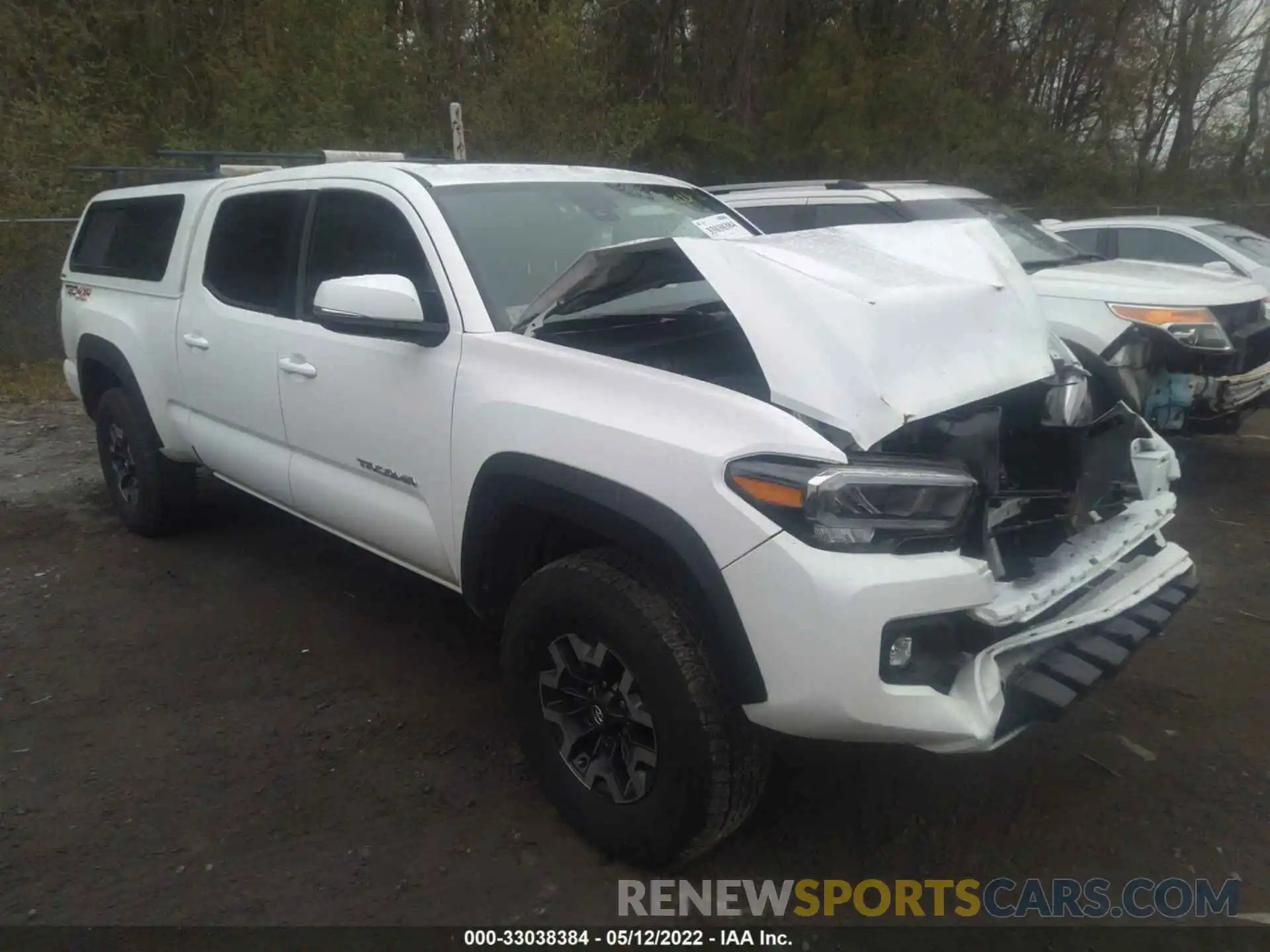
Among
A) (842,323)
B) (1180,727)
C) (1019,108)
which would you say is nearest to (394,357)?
(842,323)

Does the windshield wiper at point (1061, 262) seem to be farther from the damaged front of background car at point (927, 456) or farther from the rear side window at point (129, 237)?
the rear side window at point (129, 237)

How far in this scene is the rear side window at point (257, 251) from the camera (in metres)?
4.30

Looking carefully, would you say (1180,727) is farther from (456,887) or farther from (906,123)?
(906,123)

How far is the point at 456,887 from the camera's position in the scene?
2949mm

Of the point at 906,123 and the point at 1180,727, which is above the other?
the point at 906,123

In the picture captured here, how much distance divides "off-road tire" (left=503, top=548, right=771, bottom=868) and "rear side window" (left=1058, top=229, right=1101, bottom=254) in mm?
8199

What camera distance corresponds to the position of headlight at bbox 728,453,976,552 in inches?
98.3

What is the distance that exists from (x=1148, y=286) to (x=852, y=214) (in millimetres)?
2275

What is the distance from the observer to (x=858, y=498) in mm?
2523

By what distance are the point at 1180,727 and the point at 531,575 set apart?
2339 mm

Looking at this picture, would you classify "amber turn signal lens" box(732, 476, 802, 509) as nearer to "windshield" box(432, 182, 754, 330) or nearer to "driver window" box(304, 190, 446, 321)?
"windshield" box(432, 182, 754, 330)

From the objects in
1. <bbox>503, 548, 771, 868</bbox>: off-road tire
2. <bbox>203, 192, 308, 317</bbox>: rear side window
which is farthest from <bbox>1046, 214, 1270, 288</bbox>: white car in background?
<bbox>503, 548, 771, 868</bbox>: off-road tire

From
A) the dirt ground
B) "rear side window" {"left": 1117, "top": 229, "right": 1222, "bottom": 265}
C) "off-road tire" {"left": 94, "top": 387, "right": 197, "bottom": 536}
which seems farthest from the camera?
"rear side window" {"left": 1117, "top": 229, "right": 1222, "bottom": 265}

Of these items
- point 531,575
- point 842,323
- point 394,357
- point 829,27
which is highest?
point 829,27
